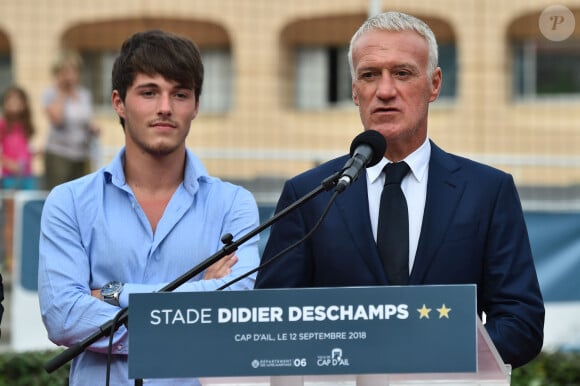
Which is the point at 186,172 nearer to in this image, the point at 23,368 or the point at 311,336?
the point at 311,336

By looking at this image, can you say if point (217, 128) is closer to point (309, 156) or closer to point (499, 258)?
point (309, 156)

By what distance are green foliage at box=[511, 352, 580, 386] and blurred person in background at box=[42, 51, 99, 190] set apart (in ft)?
17.0

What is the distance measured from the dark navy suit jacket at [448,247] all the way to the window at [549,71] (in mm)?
17735

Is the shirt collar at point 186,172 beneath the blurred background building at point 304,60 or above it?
beneath

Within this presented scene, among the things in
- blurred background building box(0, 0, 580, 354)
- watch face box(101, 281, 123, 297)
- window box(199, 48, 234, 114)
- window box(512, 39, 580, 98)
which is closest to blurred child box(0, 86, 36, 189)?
blurred background building box(0, 0, 580, 354)

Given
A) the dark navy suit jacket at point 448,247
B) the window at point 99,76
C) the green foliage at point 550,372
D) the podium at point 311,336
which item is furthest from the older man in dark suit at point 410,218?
the window at point 99,76

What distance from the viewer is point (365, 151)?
3.55 meters

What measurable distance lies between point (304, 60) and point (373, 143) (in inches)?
752

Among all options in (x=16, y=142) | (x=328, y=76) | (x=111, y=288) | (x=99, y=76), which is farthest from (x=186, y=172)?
(x=99, y=76)

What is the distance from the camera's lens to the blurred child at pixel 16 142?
12.1 metres

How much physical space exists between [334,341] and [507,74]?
19.4 meters

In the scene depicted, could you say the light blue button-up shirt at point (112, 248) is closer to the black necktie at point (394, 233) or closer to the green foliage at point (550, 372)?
the black necktie at point (394, 233)

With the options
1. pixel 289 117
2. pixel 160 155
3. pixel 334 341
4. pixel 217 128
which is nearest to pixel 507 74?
pixel 289 117

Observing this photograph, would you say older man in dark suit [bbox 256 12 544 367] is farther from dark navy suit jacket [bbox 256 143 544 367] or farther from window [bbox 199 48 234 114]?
window [bbox 199 48 234 114]
